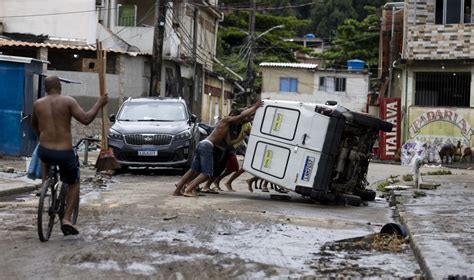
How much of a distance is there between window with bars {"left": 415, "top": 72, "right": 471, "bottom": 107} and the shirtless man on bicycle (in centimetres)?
2870

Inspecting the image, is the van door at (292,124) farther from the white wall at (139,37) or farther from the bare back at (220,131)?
the white wall at (139,37)

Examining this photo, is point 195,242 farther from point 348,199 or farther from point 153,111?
point 153,111

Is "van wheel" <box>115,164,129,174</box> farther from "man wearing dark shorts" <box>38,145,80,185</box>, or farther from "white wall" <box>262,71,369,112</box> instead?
"white wall" <box>262,71,369,112</box>

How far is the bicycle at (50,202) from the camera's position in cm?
820

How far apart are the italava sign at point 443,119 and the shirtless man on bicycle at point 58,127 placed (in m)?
28.4

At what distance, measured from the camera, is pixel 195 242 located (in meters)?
8.43

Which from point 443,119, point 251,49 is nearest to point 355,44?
point 251,49

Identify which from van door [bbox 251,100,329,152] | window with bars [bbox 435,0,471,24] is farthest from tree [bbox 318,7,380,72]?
van door [bbox 251,100,329,152]

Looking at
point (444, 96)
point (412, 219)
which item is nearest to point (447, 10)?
point (444, 96)

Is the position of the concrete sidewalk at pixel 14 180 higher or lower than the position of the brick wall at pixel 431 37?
lower

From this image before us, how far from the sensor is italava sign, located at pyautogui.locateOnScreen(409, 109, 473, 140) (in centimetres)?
3456

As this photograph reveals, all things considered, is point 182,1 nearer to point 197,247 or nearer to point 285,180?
point 285,180

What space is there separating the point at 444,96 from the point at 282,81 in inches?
823

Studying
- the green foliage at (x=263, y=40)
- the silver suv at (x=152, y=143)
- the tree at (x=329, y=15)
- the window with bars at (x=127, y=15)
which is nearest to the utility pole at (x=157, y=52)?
the window with bars at (x=127, y=15)
